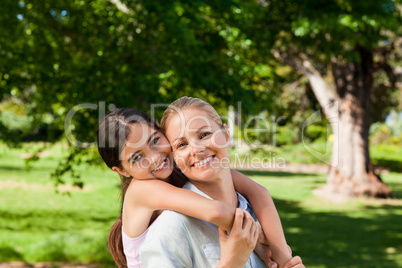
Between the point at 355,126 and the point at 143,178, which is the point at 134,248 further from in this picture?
the point at 355,126

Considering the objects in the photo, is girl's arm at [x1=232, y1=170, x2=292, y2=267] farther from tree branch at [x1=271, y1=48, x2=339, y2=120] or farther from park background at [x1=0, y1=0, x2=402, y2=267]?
tree branch at [x1=271, y1=48, x2=339, y2=120]

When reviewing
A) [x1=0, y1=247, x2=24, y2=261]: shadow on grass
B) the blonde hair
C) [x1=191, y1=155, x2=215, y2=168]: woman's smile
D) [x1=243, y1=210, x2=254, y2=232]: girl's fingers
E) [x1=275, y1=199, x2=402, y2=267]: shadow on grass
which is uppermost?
the blonde hair

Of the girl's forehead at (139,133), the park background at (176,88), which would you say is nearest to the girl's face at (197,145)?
the girl's forehead at (139,133)

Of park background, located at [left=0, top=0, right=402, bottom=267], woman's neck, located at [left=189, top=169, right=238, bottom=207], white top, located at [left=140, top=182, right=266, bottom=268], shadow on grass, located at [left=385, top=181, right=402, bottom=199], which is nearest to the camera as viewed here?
white top, located at [left=140, top=182, right=266, bottom=268]

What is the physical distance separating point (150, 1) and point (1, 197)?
32.7 ft

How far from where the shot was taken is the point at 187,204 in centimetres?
163

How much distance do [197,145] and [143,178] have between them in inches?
11.4

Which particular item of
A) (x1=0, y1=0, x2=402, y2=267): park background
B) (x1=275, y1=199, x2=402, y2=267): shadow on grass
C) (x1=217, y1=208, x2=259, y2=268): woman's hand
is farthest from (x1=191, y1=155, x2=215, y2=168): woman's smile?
(x1=275, y1=199, x2=402, y2=267): shadow on grass

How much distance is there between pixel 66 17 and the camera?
22.8ft

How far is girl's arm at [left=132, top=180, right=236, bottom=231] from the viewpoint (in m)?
1.61

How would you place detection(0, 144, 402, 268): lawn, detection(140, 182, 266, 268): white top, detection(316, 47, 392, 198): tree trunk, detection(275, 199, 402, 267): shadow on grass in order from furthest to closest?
detection(316, 47, 392, 198): tree trunk
detection(275, 199, 402, 267): shadow on grass
detection(0, 144, 402, 268): lawn
detection(140, 182, 266, 268): white top

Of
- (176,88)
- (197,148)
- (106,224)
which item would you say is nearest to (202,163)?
(197,148)

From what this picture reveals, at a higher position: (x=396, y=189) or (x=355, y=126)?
(x=355, y=126)

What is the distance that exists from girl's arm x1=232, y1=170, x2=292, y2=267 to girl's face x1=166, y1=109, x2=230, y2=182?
212mm
